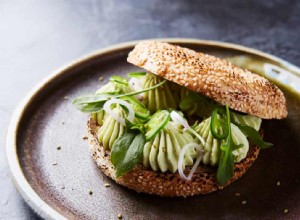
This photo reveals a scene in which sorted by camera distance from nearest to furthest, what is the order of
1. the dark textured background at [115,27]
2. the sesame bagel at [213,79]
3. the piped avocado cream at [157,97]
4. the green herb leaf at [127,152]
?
the green herb leaf at [127,152] → the sesame bagel at [213,79] → the piped avocado cream at [157,97] → the dark textured background at [115,27]

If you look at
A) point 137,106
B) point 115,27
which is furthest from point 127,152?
point 115,27

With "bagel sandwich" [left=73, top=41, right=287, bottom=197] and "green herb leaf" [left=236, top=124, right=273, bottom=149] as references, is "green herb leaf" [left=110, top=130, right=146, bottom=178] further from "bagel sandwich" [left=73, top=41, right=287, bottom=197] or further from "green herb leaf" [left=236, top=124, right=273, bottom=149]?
"green herb leaf" [left=236, top=124, right=273, bottom=149]

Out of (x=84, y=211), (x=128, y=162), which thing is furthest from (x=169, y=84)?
(x=84, y=211)

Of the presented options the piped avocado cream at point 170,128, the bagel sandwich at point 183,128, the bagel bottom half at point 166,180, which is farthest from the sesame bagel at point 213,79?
the bagel bottom half at point 166,180

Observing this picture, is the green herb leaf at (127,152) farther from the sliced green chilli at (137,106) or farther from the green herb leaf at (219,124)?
the green herb leaf at (219,124)

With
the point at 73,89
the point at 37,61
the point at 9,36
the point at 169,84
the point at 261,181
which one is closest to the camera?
the point at 261,181

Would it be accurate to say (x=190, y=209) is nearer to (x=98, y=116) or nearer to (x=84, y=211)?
(x=84, y=211)

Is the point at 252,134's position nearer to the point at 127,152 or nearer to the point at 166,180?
the point at 166,180
